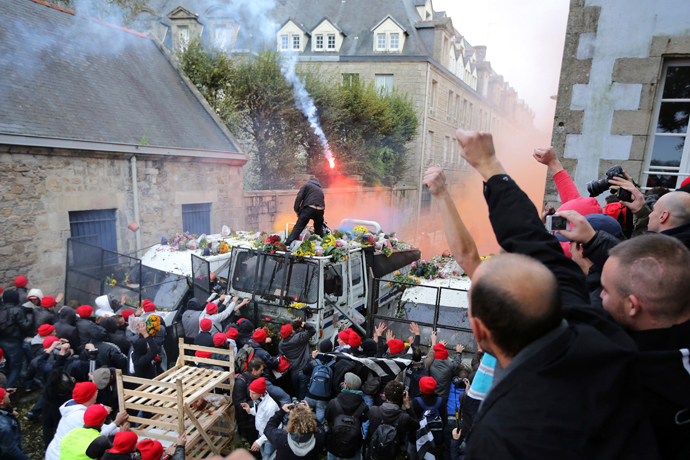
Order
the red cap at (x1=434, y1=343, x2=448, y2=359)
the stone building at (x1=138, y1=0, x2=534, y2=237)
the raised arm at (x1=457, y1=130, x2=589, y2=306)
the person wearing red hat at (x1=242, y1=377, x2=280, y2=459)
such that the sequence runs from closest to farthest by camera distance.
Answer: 1. the raised arm at (x1=457, y1=130, x2=589, y2=306)
2. the person wearing red hat at (x1=242, y1=377, x2=280, y2=459)
3. the red cap at (x1=434, y1=343, x2=448, y2=359)
4. the stone building at (x1=138, y1=0, x2=534, y2=237)

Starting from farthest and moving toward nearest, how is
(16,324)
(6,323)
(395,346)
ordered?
(16,324) < (6,323) < (395,346)

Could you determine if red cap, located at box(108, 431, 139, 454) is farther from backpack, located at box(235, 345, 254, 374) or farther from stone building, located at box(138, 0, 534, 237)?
stone building, located at box(138, 0, 534, 237)

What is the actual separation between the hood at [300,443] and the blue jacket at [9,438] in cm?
312

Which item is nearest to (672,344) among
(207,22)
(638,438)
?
(638,438)

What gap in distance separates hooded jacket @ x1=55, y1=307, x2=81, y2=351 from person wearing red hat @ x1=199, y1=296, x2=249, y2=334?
1.73 m

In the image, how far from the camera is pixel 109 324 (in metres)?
5.84

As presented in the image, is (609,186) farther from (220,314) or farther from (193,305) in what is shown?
(193,305)

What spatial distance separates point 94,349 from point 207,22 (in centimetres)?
2053

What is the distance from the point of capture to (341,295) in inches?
268

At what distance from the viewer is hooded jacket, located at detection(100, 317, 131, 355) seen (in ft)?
18.9

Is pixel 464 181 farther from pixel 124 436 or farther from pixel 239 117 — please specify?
pixel 124 436

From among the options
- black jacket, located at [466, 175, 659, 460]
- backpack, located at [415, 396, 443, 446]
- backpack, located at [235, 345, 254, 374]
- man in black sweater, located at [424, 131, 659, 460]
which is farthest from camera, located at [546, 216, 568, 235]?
backpack, located at [235, 345, 254, 374]

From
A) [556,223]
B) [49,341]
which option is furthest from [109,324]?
[556,223]

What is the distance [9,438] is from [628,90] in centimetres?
816
